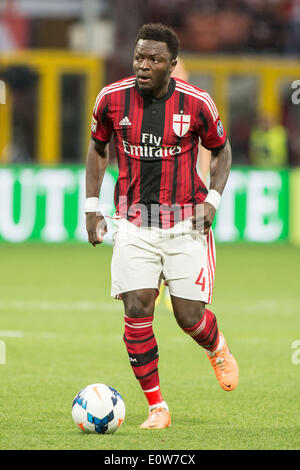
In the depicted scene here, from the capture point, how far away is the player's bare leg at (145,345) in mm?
5824

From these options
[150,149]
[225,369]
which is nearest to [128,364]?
[225,369]

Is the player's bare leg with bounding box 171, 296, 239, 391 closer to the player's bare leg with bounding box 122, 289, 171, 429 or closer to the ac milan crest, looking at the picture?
the player's bare leg with bounding box 122, 289, 171, 429

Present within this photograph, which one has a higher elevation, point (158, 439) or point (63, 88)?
point (63, 88)

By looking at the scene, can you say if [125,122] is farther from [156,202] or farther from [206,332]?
[206,332]

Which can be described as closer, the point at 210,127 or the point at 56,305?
the point at 210,127

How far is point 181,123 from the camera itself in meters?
5.91

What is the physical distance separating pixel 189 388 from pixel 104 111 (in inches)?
78.7

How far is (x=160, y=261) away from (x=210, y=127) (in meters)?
0.77

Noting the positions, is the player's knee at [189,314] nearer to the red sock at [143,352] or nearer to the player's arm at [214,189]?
the red sock at [143,352]

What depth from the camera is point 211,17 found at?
73.2 feet

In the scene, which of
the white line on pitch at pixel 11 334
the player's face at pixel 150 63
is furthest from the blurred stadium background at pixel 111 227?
the player's face at pixel 150 63

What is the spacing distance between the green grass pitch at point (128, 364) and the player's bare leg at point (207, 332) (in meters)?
0.22
